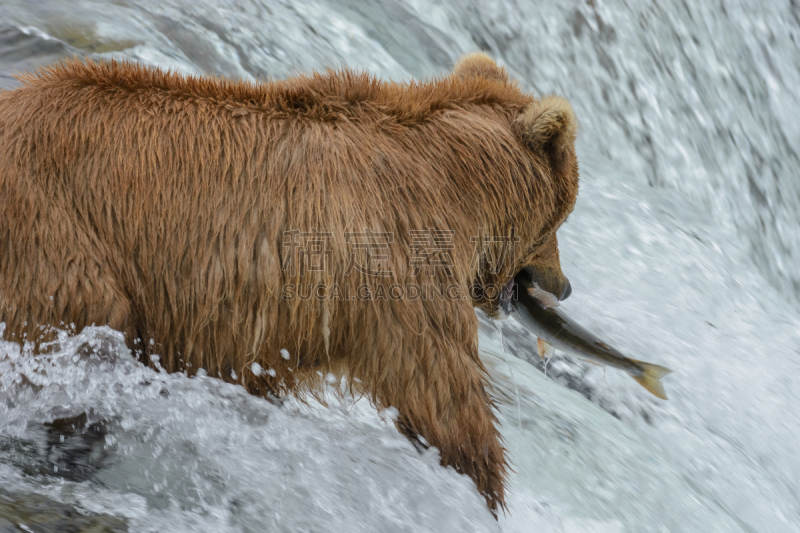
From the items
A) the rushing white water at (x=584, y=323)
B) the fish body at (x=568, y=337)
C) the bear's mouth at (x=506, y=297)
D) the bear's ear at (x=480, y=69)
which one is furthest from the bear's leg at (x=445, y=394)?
the bear's ear at (x=480, y=69)

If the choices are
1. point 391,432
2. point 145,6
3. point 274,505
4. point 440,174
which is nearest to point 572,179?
point 440,174

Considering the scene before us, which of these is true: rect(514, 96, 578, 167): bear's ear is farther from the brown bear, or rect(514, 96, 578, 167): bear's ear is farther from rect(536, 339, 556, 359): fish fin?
rect(536, 339, 556, 359): fish fin

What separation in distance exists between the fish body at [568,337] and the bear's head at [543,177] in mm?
64

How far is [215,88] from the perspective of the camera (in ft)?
9.68

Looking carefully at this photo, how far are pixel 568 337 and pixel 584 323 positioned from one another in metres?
1.90

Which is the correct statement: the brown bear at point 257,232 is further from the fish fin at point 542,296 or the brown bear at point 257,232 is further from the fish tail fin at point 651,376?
the fish tail fin at point 651,376

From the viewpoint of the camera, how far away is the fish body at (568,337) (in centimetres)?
360

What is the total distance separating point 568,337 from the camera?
369 cm

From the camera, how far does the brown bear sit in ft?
8.69

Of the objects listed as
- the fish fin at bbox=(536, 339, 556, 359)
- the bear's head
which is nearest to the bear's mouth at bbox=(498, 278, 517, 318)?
the bear's head

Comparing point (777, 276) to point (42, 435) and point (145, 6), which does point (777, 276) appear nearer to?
point (145, 6)

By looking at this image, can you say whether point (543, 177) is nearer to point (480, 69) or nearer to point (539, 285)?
point (539, 285)

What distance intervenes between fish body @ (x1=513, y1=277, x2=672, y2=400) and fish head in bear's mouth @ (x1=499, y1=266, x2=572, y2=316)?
15mm

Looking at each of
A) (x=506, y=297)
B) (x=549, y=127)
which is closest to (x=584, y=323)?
(x=506, y=297)
